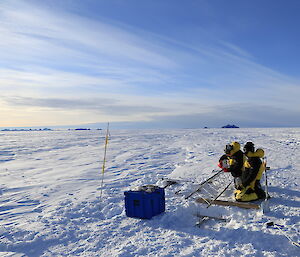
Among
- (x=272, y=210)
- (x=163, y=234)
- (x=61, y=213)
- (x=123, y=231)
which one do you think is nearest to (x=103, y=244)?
(x=123, y=231)

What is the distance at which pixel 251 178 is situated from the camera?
565 cm

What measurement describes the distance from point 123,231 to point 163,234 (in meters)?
0.84

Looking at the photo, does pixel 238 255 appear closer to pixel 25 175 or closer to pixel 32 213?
pixel 32 213

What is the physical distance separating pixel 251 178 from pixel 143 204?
8.85 ft

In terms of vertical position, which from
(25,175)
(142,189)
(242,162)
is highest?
(242,162)

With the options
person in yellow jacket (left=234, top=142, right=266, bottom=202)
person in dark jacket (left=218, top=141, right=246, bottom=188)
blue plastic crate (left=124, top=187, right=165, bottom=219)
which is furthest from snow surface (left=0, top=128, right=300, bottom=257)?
person in dark jacket (left=218, top=141, right=246, bottom=188)

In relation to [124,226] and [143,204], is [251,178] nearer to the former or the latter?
[143,204]

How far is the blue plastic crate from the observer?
515 cm

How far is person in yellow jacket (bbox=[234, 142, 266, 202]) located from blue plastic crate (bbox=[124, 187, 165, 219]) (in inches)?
80.7

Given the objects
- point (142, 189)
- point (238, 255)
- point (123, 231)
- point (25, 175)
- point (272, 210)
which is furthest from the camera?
point (25, 175)

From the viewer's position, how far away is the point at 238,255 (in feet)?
12.1

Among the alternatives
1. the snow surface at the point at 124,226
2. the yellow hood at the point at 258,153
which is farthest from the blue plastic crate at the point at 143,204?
the yellow hood at the point at 258,153

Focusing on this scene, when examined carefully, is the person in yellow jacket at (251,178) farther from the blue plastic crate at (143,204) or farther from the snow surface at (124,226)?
the blue plastic crate at (143,204)

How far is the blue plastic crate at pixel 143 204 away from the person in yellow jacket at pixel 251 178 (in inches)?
80.7
